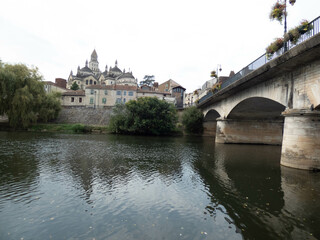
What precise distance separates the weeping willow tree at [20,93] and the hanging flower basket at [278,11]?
3756 centimetres

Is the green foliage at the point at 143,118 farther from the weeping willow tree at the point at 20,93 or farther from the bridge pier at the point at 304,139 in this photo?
the bridge pier at the point at 304,139

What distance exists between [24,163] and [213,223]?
11.5 meters

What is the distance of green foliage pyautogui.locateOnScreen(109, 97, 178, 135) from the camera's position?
37.9 meters

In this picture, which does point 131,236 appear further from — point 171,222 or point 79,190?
point 79,190

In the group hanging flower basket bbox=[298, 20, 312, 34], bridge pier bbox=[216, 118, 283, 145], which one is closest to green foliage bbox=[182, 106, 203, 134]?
bridge pier bbox=[216, 118, 283, 145]

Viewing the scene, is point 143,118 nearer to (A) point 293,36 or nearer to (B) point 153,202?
(A) point 293,36

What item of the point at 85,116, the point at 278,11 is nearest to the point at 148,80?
the point at 85,116

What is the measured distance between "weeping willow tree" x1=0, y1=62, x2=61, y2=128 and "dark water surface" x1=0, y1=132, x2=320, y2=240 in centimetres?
2766

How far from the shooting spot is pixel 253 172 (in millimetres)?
11664

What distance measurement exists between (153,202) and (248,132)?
76.3 feet

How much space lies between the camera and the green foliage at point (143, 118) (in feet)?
124

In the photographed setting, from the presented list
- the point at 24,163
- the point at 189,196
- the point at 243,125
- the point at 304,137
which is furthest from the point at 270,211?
the point at 243,125

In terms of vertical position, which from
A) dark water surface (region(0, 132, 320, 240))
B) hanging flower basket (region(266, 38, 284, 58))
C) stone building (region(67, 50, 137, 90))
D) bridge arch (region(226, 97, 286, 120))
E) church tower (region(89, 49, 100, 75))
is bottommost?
dark water surface (region(0, 132, 320, 240))

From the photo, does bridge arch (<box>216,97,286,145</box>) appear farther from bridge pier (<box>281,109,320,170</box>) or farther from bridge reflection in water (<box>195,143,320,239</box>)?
bridge reflection in water (<box>195,143,320,239</box>)
